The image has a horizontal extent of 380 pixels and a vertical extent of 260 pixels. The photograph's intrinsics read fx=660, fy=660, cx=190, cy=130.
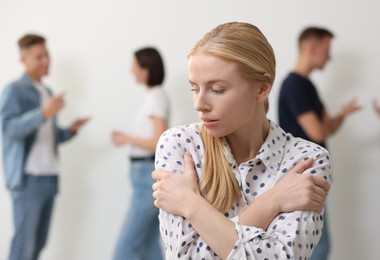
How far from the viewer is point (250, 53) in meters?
1.23

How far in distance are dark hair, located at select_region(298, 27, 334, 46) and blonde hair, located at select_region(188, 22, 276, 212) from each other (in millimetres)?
1880

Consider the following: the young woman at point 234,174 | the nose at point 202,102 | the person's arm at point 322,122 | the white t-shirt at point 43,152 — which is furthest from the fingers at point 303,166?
the white t-shirt at point 43,152

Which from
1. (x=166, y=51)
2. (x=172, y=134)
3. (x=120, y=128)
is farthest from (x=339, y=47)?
(x=172, y=134)

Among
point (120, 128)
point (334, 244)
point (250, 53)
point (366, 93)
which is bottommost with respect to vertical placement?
point (334, 244)

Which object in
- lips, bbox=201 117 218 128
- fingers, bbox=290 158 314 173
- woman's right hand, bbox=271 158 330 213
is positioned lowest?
woman's right hand, bbox=271 158 330 213

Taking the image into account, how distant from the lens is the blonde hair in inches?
48.1

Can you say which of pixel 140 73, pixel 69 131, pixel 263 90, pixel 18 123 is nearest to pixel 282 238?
pixel 263 90

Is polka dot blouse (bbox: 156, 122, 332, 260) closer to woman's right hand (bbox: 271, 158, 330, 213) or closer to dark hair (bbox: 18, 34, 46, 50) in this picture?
woman's right hand (bbox: 271, 158, 330, 213)

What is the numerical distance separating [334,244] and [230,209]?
2.20 metres

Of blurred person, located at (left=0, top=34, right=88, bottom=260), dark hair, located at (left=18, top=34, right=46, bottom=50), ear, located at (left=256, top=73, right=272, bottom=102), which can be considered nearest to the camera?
ear, located at (left=256, top=73, right=272, bottom=102)

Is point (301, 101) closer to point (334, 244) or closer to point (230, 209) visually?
point (334, 244)

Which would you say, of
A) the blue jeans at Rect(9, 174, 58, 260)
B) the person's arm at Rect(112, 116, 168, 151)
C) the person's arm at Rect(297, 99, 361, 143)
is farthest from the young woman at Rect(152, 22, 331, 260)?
the blue jeans at Rect(9, 174, 58, 260)

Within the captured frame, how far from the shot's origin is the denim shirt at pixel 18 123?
293cm

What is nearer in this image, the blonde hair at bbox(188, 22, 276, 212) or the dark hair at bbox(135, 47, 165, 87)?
the blonde hair at bbox(188, 22, 276, 212)
